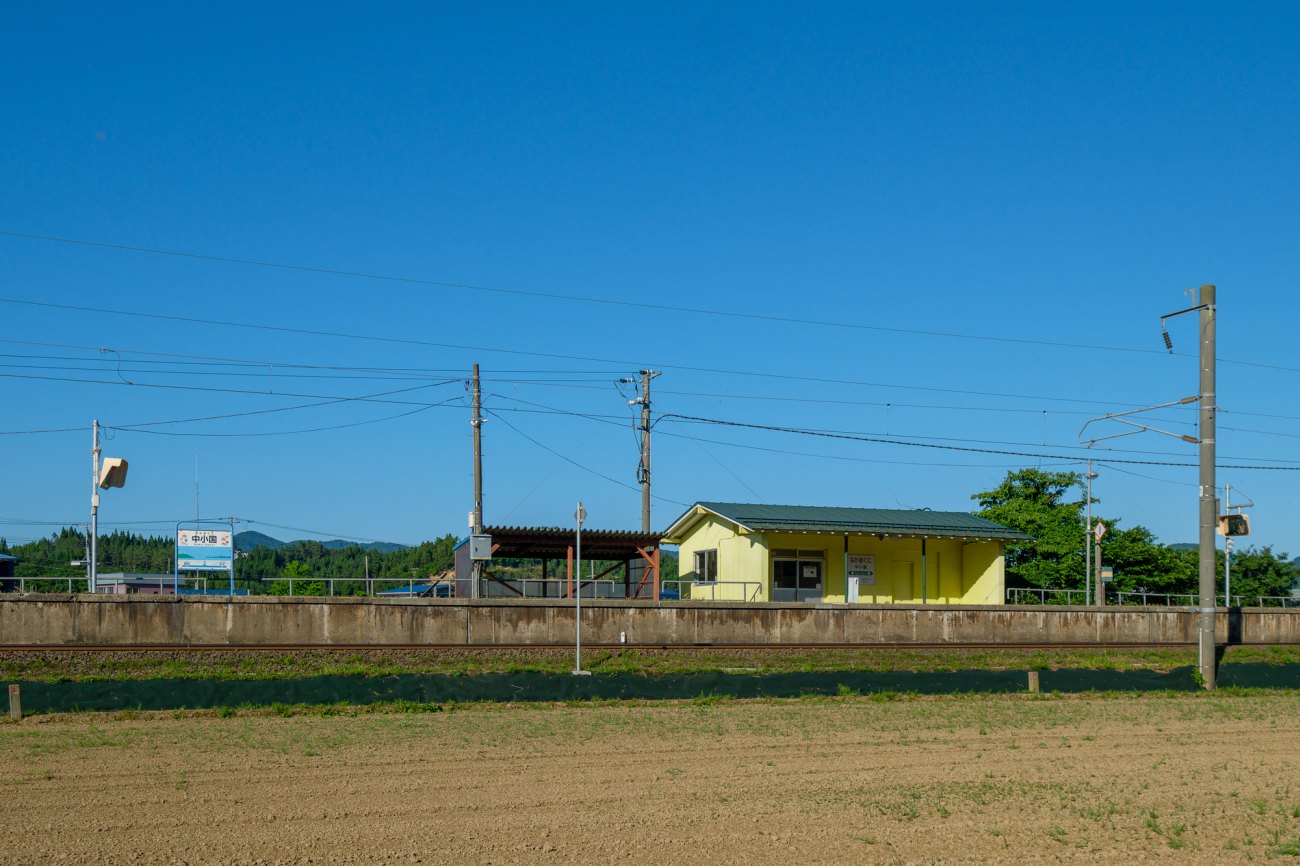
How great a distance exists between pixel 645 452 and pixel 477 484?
7.85m

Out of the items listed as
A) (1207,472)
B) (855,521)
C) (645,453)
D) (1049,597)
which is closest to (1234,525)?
(1207,472)

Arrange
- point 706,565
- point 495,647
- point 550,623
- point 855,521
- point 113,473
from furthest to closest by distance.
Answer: point 706,565
point 855,521
point 550,623
point 495,647
point 113,473

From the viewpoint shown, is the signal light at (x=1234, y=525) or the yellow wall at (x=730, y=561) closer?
the signal light at (x=1234, y=525)

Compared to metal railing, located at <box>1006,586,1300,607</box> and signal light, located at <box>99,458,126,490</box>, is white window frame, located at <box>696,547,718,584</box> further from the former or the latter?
signal light, located at <box>99,458,126,490</box>

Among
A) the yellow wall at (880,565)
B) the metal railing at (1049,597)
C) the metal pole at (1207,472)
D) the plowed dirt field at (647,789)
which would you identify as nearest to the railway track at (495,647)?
the yellow wall at (880,565)

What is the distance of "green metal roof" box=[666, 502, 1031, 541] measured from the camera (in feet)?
120

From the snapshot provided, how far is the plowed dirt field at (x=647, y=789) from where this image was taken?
30.3 ft

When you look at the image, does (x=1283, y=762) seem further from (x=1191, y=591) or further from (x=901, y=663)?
(x=1191, y=591)

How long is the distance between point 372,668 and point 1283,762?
17861mm

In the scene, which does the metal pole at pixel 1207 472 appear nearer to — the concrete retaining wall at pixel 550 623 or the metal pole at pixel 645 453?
the concrete retaining wall at pixel 550 623

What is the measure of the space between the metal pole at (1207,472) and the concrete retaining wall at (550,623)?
894cm

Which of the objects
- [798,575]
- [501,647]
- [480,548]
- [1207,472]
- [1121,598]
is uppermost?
[1207,472]

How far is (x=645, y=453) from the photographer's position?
39.9m

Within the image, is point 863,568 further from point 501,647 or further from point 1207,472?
point 1207,472
